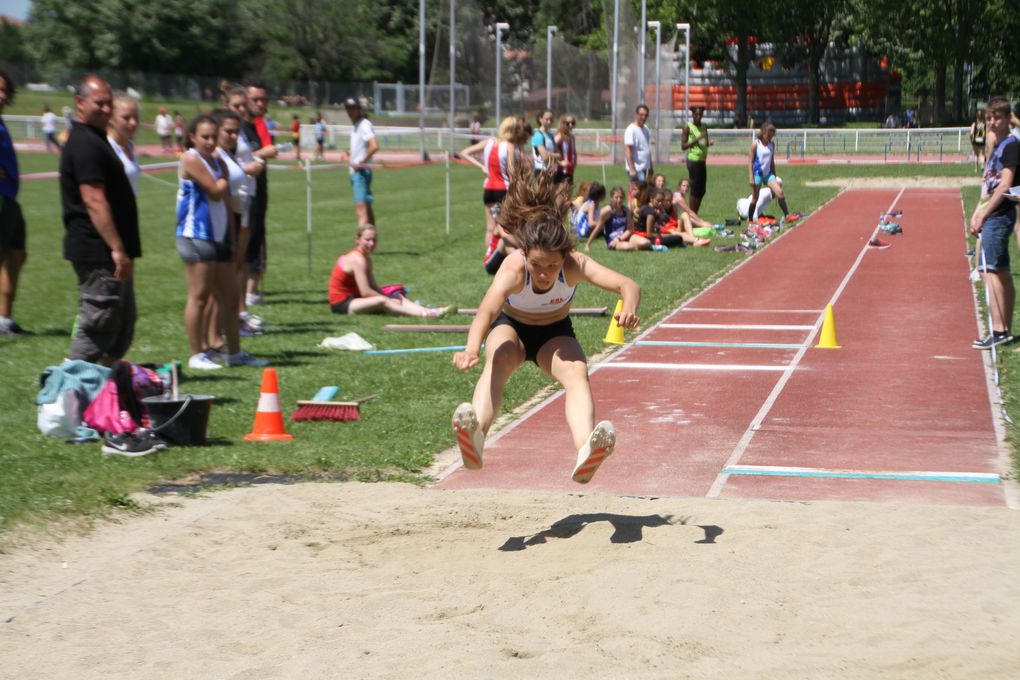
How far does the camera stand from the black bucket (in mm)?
7809

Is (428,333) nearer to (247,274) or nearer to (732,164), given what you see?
(247,274)

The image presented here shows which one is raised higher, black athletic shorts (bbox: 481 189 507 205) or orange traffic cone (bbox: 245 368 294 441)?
black athletic shorts (bbox: 481 189 507 205)

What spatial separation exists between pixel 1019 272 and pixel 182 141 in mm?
10755

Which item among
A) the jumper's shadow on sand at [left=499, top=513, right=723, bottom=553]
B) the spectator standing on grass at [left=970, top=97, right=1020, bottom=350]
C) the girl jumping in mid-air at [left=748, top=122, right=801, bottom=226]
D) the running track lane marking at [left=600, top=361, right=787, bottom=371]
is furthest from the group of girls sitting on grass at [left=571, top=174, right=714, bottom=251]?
the jumper's shadow on sand at [left=499, top=513, right=723, bottom=553]

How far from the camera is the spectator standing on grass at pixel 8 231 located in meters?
11.2

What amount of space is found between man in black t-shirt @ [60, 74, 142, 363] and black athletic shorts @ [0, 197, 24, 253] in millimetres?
2951

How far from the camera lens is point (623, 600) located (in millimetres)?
5207

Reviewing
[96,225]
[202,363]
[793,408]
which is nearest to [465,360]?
[96,225]

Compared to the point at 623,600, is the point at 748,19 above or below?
above

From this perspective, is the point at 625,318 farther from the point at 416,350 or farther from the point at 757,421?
the point at 416,350

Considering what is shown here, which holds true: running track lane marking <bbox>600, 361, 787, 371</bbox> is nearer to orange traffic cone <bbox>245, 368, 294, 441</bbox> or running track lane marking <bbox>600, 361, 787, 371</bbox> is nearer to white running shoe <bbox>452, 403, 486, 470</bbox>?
orange traffic cone <bbox>245, 368, 294, 441</bbox>

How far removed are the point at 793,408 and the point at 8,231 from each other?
7.02 m

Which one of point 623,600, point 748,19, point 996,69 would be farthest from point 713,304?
point 996,69

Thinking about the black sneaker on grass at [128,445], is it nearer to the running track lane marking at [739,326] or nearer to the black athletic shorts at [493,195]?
the running track lane marking at [739,326]
